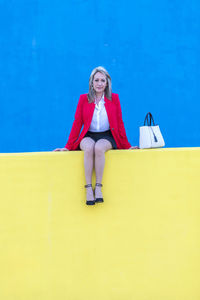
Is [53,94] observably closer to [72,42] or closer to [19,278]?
[72,42]

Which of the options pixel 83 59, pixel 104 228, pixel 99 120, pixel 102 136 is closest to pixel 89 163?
pixel 102 136

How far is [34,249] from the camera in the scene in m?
3.64

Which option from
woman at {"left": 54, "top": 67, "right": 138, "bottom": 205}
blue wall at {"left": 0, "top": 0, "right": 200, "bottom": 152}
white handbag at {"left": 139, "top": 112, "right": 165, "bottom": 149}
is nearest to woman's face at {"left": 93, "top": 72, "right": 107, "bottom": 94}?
woman at {"left": 54, "top": 67, "right": 138, "bottom": 205}

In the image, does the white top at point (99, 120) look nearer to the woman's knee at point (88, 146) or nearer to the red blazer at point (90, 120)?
Answer: the red blazer at point (90, 120)

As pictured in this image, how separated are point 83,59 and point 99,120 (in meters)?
1.74

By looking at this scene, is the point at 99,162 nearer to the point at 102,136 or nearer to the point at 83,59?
the point at 102,136

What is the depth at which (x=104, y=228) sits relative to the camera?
366 centimetres

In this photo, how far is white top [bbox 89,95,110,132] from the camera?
3771 millimetres

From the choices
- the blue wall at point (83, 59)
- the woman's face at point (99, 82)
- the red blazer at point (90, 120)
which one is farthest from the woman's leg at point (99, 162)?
the blue wall at point (83, 59)

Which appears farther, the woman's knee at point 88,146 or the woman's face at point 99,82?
the woman's face at point 99,82

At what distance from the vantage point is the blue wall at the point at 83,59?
5.21 metres

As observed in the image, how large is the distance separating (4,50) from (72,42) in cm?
89

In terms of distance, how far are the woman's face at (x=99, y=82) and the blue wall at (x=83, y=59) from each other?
58.1 inches

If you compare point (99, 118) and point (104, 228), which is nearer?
point (104, 228)
